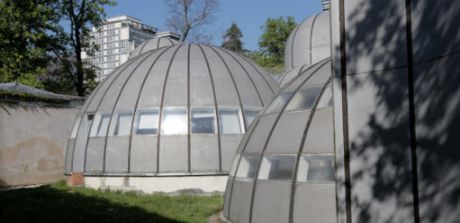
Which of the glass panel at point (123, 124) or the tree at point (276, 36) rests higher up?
the tree at point (276, 36)

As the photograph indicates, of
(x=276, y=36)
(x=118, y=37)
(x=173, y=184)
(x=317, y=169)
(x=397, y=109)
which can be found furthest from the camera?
(x=118, y=37)

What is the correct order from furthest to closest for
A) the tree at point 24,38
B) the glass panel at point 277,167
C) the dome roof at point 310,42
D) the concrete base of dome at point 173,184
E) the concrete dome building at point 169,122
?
the tree at point 24,38 < the dome roof at point 310,42 < the concrete dome building at point 169,122 < the concrete base of dome at point 173,184 < the glass panel at point 277,167

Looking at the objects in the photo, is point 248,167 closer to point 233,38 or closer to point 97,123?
point 97,123

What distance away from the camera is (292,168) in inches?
348

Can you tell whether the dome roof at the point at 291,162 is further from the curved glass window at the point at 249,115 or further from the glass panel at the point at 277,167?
the curved glass window at the point at 249,115

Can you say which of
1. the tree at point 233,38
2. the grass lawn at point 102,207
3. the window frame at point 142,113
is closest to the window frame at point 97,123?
the window frame at point 142,113

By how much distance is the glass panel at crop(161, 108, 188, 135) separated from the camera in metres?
17.0

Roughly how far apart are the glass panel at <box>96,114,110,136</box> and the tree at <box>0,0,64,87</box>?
14461mm

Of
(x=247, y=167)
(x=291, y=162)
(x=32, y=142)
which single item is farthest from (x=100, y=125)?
(x=291, y=162)

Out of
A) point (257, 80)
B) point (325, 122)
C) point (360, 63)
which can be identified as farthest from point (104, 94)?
point (360, 63)

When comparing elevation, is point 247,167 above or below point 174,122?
below

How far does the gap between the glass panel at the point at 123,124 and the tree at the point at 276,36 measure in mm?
40126

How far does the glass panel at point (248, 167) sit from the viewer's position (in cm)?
980

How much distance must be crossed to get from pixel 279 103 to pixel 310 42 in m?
19.2
